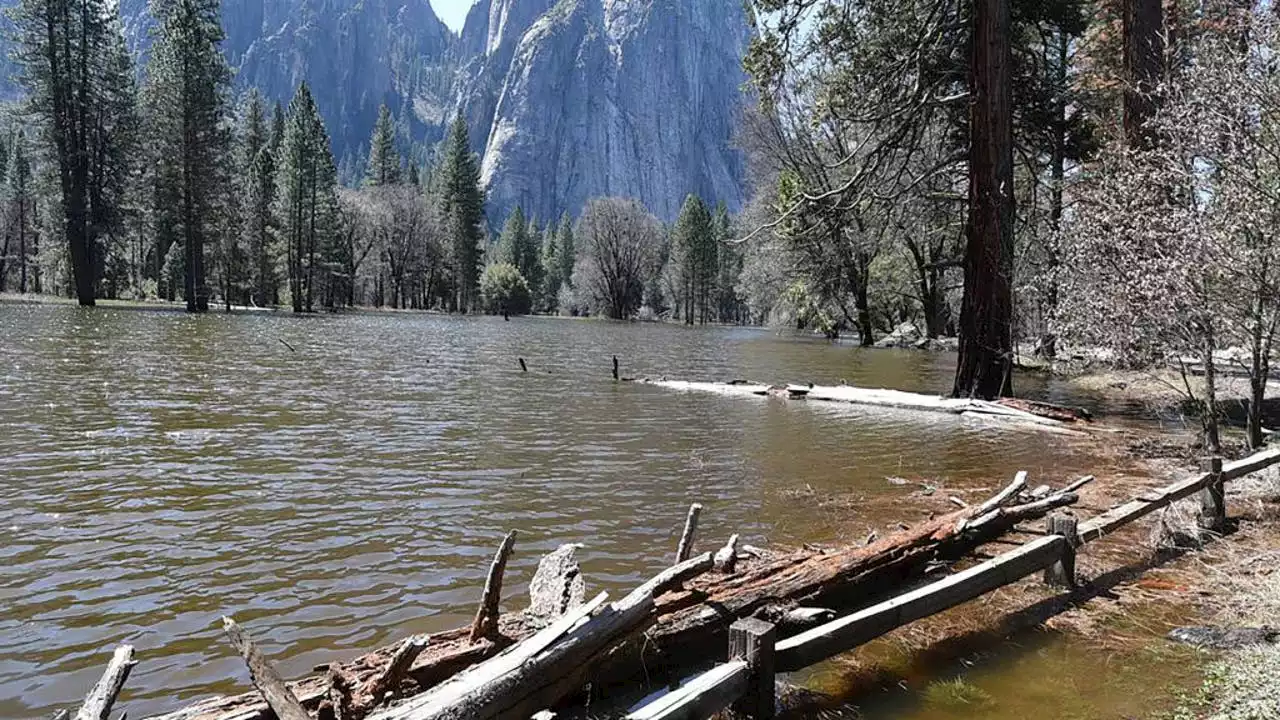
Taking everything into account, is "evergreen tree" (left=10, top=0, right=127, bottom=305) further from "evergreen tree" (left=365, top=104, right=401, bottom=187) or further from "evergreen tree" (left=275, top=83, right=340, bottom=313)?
"evergreen tree" (left=365, top=104, right=401, bottom=187)

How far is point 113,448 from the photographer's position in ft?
33.4

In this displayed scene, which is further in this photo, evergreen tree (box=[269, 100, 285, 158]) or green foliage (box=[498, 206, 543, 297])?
green foliage (box=[498, 206, 543, 297])

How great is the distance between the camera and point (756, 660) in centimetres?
381

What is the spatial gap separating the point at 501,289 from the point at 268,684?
3625 inches

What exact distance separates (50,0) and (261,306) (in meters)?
29.2

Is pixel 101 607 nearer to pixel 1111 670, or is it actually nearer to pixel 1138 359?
pixel 1111 670

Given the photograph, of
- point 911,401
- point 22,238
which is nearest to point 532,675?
point 911,401

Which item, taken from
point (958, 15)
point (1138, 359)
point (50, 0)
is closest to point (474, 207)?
Result: point (50, 0)

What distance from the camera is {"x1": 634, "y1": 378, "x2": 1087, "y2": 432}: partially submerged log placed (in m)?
14.5

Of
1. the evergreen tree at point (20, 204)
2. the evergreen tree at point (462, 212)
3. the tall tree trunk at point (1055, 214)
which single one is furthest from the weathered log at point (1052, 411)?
the evergreen tree at point (462, 212)

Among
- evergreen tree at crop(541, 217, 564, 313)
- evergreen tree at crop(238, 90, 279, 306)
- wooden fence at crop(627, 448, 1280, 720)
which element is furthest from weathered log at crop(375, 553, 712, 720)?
evergreen tree at crop(541, 217, 564, 313)

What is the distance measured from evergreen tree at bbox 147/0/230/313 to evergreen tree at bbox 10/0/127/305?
3.62 metres

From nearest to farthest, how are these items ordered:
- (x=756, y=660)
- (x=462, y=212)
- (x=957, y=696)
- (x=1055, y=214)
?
1. (x=756, y=660)
2. (x=957, y=696)
3. (x=1055, y=214)
4. (x=462, y=212)

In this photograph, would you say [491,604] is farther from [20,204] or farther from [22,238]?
[20,204]
